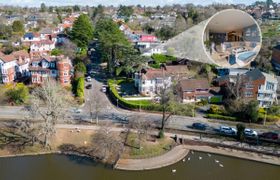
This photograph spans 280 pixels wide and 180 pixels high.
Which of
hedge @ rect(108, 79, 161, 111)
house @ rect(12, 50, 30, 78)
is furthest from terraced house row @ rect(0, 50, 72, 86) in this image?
hedge @ rect(108, 79, 161, 111)

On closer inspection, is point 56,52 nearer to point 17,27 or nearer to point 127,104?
point 17,27

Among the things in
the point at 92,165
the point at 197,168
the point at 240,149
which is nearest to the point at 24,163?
the point at 92,165

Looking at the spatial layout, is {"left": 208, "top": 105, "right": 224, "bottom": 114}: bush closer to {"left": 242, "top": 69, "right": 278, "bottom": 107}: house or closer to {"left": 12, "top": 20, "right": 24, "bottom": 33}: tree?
{"left": 242, "top": 69, "right": 278, "bottom": 107}: house

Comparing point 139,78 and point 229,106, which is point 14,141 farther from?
point 229,106

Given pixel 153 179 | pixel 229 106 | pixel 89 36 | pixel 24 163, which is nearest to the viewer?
pixel 153 179

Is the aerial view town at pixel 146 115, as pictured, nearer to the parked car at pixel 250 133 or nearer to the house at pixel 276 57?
the parked car at pixel 250 133

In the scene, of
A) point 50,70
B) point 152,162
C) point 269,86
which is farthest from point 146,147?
point 50,70
